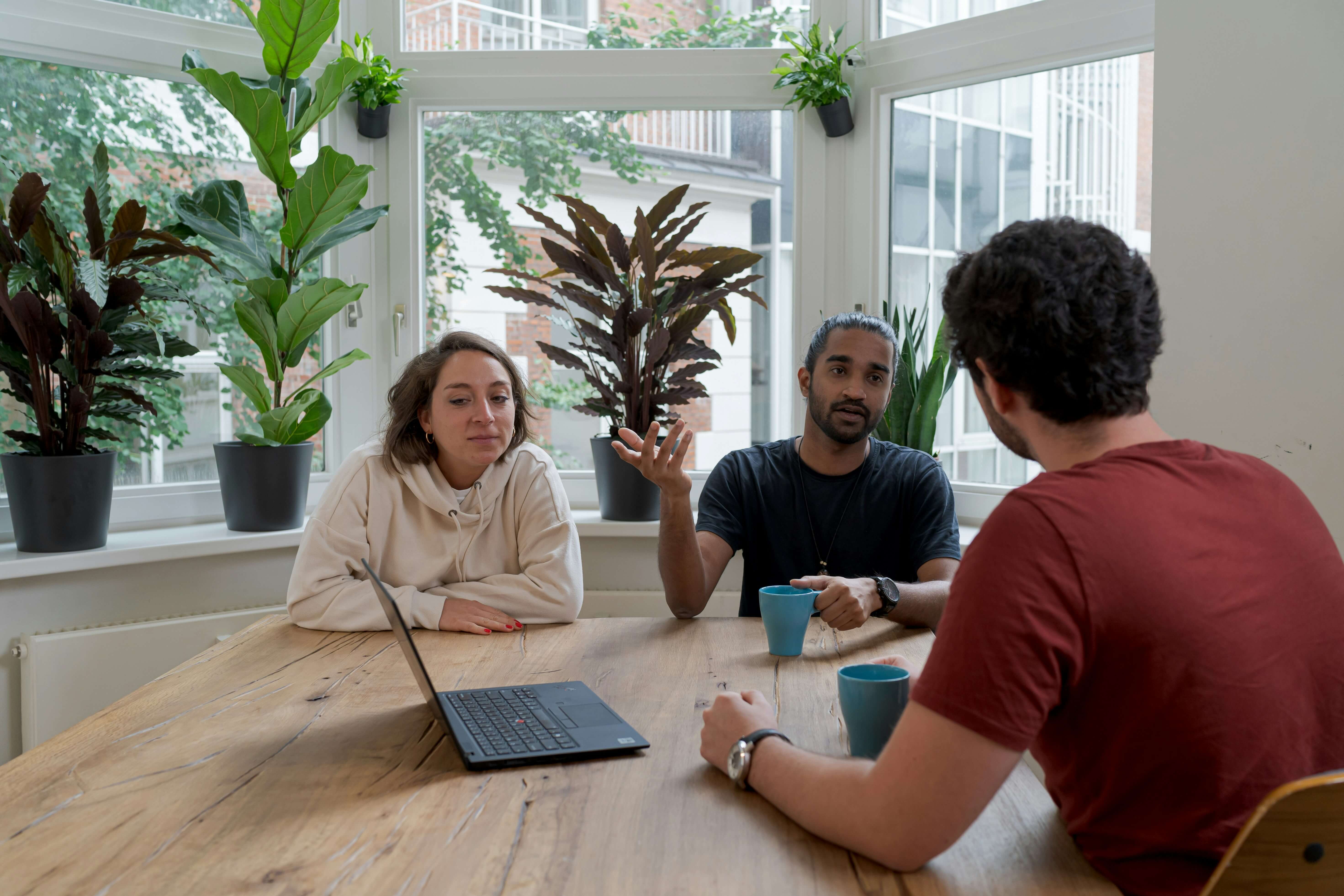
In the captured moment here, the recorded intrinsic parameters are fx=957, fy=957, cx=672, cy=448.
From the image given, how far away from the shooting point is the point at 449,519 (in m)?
1.97

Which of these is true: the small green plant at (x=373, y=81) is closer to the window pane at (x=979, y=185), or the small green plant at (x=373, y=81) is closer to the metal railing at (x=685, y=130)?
the metal railing at (x=685, y=130)

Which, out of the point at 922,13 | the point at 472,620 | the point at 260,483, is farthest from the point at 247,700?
the point at 922,13

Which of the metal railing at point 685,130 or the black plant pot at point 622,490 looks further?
the metal railing at point 685,130

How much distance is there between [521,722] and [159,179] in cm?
232

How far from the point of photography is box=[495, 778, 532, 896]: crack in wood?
79cm

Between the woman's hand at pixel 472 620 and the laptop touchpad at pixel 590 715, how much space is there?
1.64 ft

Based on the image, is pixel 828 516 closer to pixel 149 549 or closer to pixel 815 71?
pixel 815 71

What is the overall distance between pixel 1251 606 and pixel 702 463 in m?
2.47

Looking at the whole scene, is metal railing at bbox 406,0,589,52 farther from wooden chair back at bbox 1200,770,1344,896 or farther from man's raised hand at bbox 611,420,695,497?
wooden chair back at bbox 1200,770,1344,896

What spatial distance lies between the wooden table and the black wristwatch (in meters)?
0.32

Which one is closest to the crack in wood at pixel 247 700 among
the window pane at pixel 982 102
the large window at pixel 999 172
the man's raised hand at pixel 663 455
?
the man's raised hand at pixel 663 455

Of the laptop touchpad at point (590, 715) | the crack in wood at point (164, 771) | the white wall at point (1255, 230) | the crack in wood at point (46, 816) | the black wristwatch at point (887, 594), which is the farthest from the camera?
the white wall at point (1255, 230)

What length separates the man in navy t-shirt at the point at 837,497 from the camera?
84.0 inches

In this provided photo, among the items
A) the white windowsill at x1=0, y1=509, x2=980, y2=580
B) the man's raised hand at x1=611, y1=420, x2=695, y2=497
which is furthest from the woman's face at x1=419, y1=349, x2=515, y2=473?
the man's raised hand at x1=611, y1=420, x2=695, y2=497
